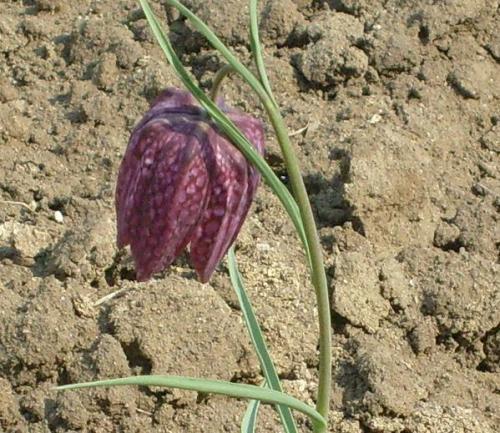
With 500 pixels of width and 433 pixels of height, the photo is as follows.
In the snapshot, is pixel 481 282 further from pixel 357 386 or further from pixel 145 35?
pixel 145 35

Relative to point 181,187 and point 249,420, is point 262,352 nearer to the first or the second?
point 249,420

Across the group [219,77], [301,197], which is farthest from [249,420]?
[219,77]

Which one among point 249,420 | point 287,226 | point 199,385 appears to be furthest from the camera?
point 287,226

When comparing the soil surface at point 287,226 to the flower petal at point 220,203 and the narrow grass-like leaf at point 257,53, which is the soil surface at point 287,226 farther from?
the narrow grass-like leaf at point 257,53

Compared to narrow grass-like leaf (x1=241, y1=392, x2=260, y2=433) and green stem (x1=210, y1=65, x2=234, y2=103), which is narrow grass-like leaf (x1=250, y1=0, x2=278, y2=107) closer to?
green stem (x1=210, y1=65, x2=234, y2=103)

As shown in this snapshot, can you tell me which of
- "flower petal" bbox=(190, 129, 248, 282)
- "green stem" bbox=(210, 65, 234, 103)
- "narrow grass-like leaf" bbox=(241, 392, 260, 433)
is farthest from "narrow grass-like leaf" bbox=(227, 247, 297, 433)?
"green stem" bbox=(210, 65, 234, 103)

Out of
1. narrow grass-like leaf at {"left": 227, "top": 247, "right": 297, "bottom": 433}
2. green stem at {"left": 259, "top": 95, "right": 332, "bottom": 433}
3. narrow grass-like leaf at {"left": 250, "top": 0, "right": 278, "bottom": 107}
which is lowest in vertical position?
narrow grass-like leaf at {"left": 227, "top": 247, "right": 297, "bottom": 433}
